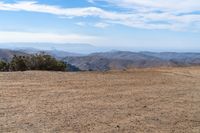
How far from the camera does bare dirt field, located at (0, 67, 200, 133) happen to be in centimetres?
1071

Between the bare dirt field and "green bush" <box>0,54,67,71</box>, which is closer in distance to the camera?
the bare dirt field

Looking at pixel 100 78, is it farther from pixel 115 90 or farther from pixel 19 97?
pixel 19 97

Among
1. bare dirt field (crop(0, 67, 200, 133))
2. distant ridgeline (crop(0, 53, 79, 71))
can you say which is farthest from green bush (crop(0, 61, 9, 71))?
bare dirt field (crop(0, 67, 200, 133))

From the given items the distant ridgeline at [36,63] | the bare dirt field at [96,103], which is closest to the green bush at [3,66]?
the distant ridgeline at [36,63]

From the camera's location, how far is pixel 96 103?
13781 millimetres

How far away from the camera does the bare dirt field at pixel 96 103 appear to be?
1071cm

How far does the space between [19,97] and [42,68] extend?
13.3 metres

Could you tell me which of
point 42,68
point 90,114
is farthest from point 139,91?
point 42,68

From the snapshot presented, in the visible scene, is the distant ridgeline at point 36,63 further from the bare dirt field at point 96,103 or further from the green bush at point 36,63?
the bare dirt field at point 96,103

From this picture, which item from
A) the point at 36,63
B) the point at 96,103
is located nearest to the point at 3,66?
the point at 36,63

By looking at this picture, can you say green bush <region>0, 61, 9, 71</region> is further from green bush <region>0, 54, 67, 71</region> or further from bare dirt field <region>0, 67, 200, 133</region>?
bare dirt field <region>0, 67, 200, 133</region>

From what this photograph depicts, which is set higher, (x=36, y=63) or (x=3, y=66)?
(x=36, y=63)

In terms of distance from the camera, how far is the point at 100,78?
66.8 feet

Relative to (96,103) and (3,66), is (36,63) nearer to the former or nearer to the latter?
(3,66)
